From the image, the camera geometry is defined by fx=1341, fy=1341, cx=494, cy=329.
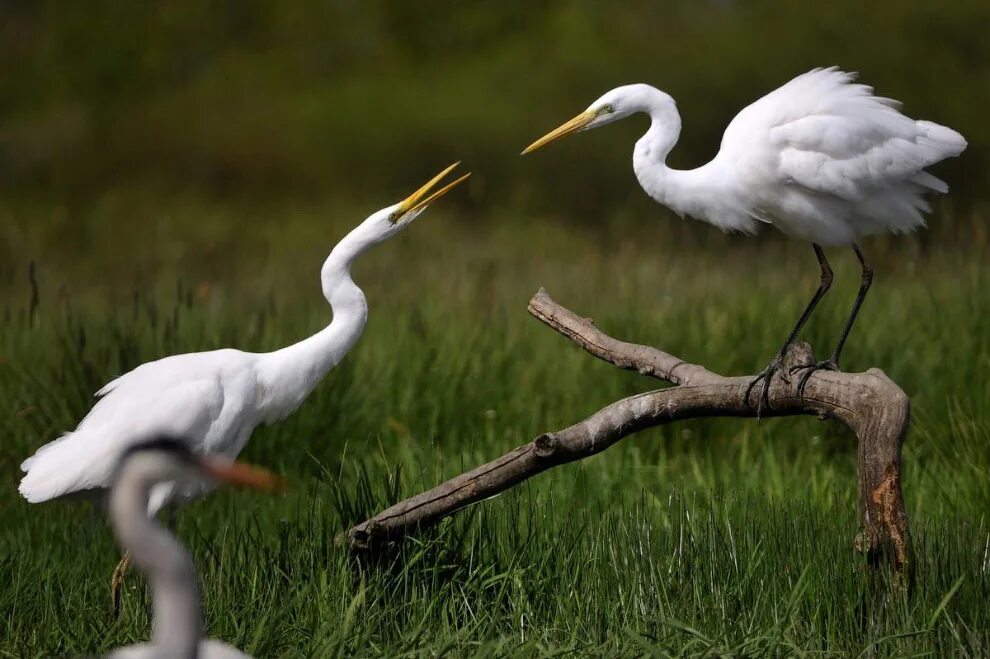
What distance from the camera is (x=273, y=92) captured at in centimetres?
1758

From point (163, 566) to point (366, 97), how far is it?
15.9 meters

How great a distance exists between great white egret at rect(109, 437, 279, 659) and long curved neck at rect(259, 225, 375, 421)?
1864 mm

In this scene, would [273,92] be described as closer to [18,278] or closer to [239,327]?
[18,278]

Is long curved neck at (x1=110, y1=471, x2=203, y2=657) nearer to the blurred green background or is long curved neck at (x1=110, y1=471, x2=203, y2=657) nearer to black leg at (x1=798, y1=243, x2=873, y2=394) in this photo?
black leg at (x1=798, y1=243, x2=873, y2=394)

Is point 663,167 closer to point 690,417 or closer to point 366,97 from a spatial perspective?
point 690,417

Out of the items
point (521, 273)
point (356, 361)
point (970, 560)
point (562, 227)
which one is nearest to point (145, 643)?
point (970, 560)

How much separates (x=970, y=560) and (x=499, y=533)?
1182 millimetres

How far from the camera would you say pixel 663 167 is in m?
4.01

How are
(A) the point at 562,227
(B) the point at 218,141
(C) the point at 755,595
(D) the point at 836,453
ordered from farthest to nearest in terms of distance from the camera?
(B) the point at 218,141
(A) the point at 562,227
(D) the point at 836,453
(C) the point at 755,595

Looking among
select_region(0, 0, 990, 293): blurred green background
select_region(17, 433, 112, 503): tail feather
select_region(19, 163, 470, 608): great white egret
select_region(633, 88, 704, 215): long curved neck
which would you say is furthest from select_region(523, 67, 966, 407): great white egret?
select_region(0, 0, 990, 293): blurred green background

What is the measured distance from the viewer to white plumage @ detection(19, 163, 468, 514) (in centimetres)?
374

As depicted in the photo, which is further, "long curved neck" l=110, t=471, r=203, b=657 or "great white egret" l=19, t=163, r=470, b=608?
"great white egret" l=19, t=163, r=470, b=608

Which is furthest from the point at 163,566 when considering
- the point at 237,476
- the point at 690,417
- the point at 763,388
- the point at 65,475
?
the point at 65,475

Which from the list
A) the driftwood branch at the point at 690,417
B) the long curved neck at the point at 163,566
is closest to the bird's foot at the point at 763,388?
the driftwood branch at the point at 690,417
